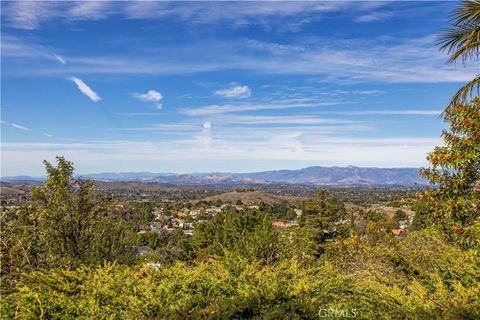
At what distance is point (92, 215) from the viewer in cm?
1377

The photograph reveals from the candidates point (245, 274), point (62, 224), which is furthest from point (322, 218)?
point (245, 274)

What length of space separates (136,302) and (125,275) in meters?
1.32

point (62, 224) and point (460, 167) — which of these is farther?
point (62, 224)

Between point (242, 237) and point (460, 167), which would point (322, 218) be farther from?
point (460, 167)

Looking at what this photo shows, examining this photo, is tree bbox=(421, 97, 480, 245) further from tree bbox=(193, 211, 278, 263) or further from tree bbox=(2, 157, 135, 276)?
tree bbox=(2, 157, 135, 276)

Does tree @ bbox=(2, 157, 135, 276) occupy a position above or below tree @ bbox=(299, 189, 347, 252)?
above

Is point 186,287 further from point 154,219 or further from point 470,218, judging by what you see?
point 154,219

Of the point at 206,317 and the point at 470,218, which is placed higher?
the point at 470,218

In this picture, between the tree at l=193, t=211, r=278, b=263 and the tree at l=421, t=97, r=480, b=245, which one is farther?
the tree at l=193, t=211, r=278, b=263

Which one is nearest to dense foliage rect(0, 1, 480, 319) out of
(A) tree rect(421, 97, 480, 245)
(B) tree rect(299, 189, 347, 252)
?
(A) tree rect(421, 97, 480, 245)

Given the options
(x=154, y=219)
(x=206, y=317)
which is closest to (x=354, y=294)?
(x=206, y=317)

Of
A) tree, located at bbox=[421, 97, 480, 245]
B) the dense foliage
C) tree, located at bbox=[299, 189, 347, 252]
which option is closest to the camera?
the dense foliage

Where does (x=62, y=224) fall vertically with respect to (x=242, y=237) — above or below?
above

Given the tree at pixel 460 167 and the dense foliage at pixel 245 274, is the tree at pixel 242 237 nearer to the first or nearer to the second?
the dense foliage at pixel 245 274
